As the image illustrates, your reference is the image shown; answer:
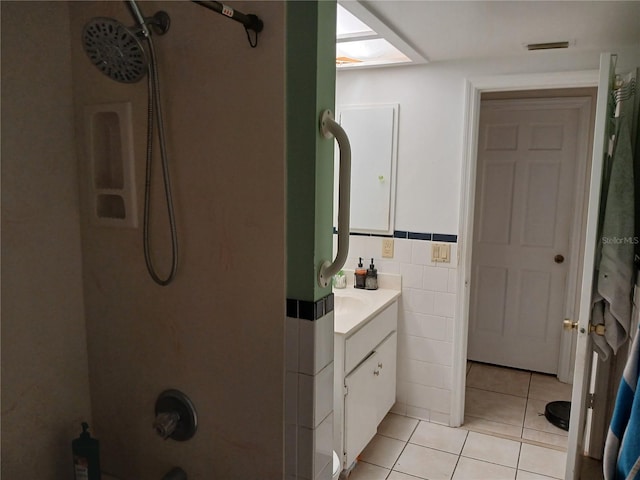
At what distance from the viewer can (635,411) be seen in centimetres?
142

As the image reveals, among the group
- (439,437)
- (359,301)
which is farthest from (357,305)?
(439,437)

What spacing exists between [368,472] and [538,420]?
1276mm

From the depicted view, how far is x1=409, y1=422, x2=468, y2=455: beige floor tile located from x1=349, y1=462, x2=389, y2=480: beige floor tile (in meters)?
0.36

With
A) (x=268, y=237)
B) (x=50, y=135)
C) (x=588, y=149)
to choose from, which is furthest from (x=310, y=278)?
(x=588, y=149)

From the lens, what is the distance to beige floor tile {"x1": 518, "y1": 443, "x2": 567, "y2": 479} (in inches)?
97.2

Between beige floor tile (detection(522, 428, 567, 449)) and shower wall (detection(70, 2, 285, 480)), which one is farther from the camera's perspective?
beige floor tile (detection(522, 428, 567, 449))

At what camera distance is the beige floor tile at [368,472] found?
2.41 metres

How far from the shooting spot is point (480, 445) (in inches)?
107

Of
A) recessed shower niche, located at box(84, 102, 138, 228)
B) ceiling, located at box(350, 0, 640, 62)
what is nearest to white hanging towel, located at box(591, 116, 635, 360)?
ceiling, located at box(350, 0, 640, 62)

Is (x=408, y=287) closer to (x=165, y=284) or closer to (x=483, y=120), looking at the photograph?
(x=483, y=120)

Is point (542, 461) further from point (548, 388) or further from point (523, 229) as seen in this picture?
point (523, 229)

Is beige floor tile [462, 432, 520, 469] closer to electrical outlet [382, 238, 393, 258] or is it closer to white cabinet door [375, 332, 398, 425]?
white cabinet door [375, 332, 398, 425]

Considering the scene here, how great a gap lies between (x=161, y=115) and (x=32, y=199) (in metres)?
0.46

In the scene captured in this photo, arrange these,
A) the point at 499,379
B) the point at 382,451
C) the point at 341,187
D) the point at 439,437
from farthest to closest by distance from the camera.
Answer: the point at 499,379
the point at 439,437
the point at 382,451
the point at 341,187
